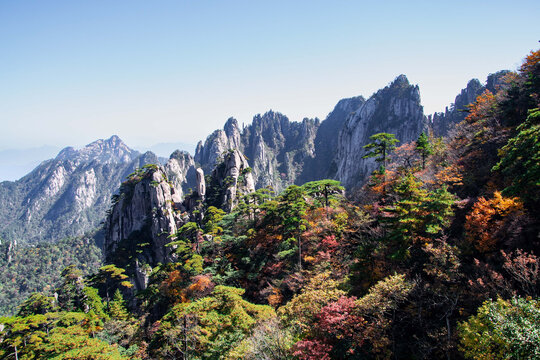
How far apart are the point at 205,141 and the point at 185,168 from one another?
104ft

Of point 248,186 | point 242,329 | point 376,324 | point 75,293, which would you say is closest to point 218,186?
point 248,186

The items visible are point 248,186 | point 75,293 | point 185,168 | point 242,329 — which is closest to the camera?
point 242,329

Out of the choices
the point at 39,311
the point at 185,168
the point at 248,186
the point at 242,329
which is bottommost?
the point at 39,311

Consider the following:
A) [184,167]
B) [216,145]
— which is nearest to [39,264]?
[184,167]

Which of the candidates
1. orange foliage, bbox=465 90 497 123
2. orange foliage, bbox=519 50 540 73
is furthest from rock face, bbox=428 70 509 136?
orange foliage, bbox=519 50 540 73

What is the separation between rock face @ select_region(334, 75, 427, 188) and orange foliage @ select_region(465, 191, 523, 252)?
342 feet

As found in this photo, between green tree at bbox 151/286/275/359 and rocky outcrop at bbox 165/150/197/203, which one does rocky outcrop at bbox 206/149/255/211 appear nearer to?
green tree at bbox 151/286/275/359

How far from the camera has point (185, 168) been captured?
165m

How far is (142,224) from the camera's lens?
6906cm

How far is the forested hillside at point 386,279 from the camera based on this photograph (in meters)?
12.4

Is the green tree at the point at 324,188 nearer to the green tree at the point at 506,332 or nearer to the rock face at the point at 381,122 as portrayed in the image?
the green tree at the point at 506,332

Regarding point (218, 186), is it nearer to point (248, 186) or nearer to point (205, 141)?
point (248, 186)

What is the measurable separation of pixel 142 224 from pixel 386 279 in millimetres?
68398

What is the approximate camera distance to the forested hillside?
12352mm
